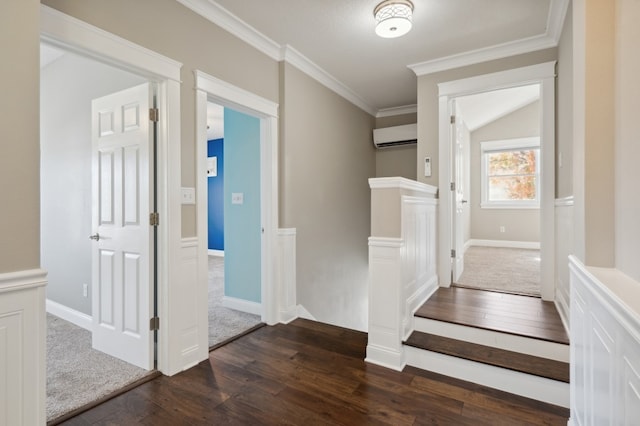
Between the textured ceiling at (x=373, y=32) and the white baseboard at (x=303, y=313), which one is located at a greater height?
the textured ceiling at (x=373, y=32)

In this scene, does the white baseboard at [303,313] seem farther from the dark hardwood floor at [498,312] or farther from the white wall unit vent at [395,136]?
the white wall unit vent at [395,136]

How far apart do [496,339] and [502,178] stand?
5174mm

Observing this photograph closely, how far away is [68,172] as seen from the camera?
3.11 meters

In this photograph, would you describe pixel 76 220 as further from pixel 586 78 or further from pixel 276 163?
pixel 586 78

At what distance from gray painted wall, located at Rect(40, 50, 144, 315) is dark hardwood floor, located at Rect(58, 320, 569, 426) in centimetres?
158

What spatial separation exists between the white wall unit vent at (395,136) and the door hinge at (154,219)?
A: 3611mm

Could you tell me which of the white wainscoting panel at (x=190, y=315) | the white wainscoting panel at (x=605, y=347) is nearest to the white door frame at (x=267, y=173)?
the white wainscoting panel at (x=190, y=315)

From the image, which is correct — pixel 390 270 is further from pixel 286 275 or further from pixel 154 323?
pixel 154 323

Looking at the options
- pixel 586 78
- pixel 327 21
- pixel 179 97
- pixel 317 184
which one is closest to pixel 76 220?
pixel 179 97

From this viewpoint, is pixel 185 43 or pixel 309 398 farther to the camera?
pixel 185 43

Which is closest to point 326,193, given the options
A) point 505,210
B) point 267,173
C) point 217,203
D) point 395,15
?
point 267,173

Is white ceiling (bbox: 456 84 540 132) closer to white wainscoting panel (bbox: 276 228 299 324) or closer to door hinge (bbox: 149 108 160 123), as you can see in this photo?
white wainscoting panel (bbox: 276 228 299 324)

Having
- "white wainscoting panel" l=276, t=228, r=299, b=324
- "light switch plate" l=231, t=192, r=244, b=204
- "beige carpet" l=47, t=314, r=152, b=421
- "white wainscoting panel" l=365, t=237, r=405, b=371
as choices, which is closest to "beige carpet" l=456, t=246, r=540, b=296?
"white wainscoting panel" l=365, t=237, r=405, b=371

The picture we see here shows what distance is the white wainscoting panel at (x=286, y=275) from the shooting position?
10.1 ft
